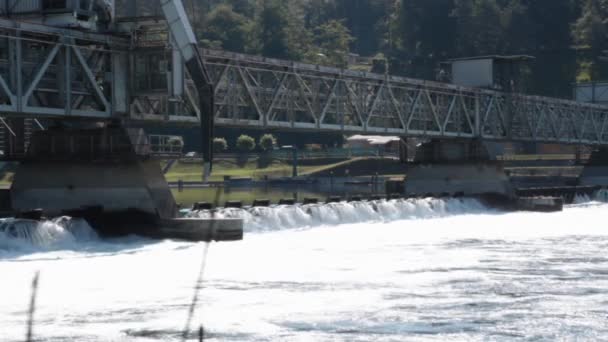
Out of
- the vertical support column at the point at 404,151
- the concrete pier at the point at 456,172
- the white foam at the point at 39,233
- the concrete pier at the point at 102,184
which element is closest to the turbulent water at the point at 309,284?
the white foam at the point at 39,233

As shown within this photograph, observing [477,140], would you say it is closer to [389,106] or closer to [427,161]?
[427,161]

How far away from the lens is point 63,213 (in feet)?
173

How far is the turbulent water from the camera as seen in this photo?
30.3 metres

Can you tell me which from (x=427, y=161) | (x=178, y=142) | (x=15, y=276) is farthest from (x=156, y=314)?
(x=427, y=161)

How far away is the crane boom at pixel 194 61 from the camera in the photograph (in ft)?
186

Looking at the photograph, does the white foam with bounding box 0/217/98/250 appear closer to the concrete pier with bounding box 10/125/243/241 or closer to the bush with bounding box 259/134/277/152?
the concrete pier with bounding box 10/125/243/241

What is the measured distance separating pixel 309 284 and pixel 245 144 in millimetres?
127323

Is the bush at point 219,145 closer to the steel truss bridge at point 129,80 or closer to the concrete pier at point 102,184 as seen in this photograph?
the steel truss bridge at point 129,80

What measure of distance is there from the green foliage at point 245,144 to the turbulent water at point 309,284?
9984cm

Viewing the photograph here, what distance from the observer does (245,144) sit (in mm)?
→ 166375

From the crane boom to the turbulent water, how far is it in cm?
521

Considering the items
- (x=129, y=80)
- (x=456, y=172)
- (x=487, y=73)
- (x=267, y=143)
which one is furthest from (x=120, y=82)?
(x=267, y=143)

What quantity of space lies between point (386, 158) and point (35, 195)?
103m

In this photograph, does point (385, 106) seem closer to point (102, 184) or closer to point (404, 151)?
point (404, 151)
